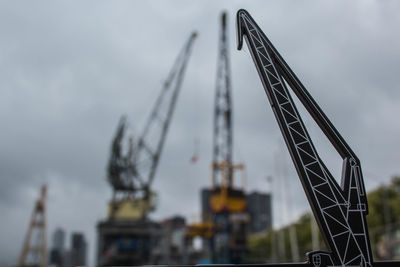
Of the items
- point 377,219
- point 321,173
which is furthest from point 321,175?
point 377,219

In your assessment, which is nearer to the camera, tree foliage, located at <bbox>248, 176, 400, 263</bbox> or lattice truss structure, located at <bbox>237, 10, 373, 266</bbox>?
lattice truss structure, located at <bbox>237, 10, 373, 266</bbox>

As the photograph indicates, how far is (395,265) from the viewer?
42.1ft

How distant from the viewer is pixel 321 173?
13.9 metres

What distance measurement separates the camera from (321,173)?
1393cm

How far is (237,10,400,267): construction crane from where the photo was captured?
1290 centimetres

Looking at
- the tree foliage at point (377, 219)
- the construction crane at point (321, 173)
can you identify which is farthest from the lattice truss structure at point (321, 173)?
the tree foliage at point (377, 219)

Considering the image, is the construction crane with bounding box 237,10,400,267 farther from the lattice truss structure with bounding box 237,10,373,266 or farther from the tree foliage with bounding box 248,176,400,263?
the tree foliage with bounding box 248,176,400,263

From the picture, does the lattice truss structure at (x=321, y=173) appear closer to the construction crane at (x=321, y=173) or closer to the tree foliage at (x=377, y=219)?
A: the construction crane at (x=321, y=173)

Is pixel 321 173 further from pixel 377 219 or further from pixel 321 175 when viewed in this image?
pixel 377 219

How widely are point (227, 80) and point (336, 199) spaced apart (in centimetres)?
8030

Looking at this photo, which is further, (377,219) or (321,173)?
(377,219)

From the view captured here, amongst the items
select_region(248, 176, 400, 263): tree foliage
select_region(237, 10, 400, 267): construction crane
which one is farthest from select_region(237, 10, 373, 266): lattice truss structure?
select_region(248, 176, 400, 263): tree foliage

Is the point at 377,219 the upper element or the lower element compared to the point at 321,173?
upper

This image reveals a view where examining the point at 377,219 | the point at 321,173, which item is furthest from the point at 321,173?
the point at 377,219
